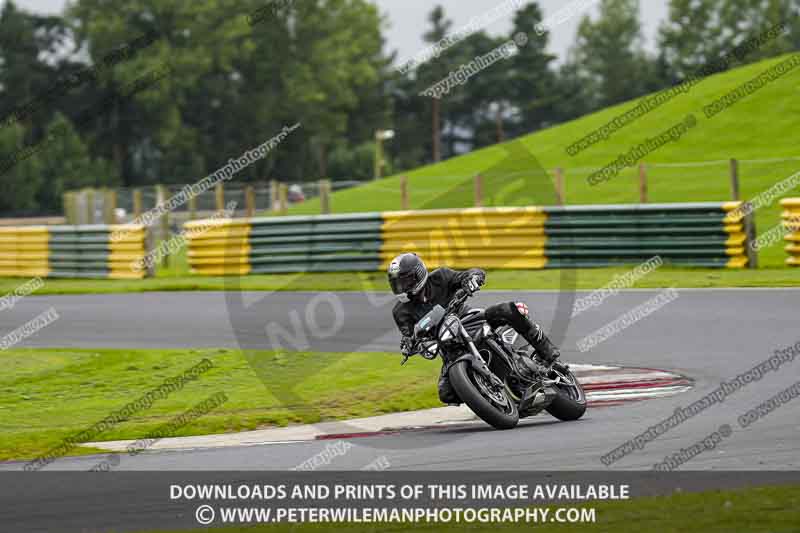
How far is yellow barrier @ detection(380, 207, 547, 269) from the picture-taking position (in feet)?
85.8

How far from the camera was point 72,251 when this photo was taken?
32.5 meters

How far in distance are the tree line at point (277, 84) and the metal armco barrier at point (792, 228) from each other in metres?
65.7

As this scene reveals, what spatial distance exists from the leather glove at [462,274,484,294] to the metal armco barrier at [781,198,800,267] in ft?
44.8

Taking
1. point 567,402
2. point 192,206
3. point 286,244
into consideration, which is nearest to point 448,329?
point 567,402

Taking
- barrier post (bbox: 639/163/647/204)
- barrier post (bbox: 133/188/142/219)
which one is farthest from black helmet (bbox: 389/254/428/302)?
barrier post (bbox: 133/188/142/219)

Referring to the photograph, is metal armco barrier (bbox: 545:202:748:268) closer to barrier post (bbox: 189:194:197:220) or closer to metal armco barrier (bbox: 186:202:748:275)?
metal armco barrier (bbox: 186:202:748:275)

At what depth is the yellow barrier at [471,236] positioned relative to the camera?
26156 mm

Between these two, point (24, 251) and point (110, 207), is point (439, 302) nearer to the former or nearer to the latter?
point (24, 251)

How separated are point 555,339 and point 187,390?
482cm

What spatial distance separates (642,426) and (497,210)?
53.8 ft
